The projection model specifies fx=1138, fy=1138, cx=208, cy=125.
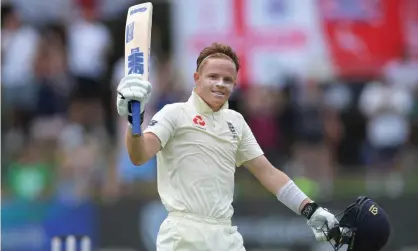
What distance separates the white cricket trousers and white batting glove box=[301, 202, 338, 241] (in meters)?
0.62

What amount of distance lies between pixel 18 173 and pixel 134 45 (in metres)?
6.85

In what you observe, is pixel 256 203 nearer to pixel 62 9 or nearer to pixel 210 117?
pixel 62 9

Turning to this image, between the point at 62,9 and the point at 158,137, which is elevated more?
the point at 62,9

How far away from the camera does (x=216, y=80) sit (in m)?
6.99

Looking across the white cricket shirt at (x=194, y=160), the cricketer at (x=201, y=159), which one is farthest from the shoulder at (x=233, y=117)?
the white cricket shirt at (x=194, y=160)

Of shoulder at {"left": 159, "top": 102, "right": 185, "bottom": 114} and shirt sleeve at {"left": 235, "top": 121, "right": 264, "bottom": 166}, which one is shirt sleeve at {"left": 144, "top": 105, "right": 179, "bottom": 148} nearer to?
shoulder at {"left": 159, "top": 102, "right": 185, "bottom": 114}

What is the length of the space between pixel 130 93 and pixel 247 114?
721 centimetres

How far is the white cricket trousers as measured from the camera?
6797 mm

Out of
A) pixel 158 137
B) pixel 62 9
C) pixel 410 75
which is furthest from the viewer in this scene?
pixel 62 9

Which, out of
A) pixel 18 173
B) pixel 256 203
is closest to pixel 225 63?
pixel 256 203

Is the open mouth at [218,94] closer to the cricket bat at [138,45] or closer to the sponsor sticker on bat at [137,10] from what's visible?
the cricket bat at [138,45]

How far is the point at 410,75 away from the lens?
45.1 ft

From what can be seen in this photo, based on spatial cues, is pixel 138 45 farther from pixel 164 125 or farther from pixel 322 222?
pixel 322 222

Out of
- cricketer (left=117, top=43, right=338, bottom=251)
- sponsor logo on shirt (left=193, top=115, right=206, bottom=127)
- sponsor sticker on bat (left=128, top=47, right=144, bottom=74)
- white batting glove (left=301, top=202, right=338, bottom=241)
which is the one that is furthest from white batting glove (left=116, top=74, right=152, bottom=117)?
white batting glove (left=301, top=202, right=338, bottom=241)
